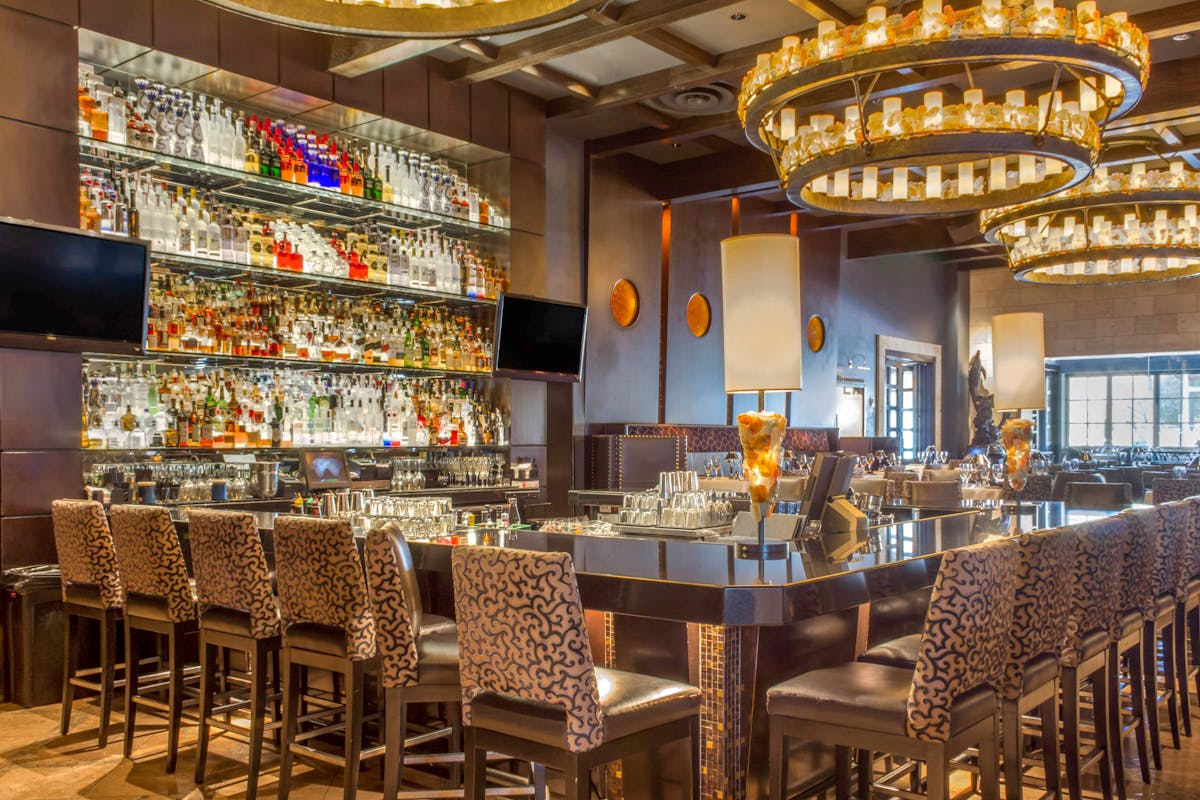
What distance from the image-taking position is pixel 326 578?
3.08 metres

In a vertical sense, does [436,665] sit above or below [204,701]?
above

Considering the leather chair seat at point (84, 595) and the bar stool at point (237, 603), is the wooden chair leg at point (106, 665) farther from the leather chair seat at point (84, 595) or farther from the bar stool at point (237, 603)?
the bar stool at point (237, 603)

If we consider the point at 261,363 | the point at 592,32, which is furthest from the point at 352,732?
the point at 592,32

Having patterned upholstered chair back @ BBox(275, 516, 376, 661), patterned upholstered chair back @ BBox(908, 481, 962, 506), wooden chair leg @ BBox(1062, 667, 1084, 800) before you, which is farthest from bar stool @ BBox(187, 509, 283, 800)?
patterned upholstered chair back @ BBox(908, 481, 962, 506)

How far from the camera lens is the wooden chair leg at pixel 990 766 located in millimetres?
2447

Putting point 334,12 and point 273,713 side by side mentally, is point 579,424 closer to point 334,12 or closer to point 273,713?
point 273,713

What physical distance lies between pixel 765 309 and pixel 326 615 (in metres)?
1.77

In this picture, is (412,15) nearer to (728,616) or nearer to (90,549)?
(728,616)

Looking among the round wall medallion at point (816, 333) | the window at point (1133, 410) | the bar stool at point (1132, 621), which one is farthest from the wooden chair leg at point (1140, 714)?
the window at point (1133, 410)

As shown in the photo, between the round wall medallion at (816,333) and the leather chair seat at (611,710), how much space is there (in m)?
9.71

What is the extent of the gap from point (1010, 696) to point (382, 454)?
4697 millimetres

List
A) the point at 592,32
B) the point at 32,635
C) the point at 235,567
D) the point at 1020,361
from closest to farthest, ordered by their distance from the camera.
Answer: the point at 235,567 → the point at 32,635 → the point at 592,32 → the point at 1020,361

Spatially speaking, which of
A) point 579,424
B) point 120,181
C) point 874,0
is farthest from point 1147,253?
point 120,181

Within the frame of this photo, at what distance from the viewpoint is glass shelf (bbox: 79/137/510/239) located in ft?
17.2
